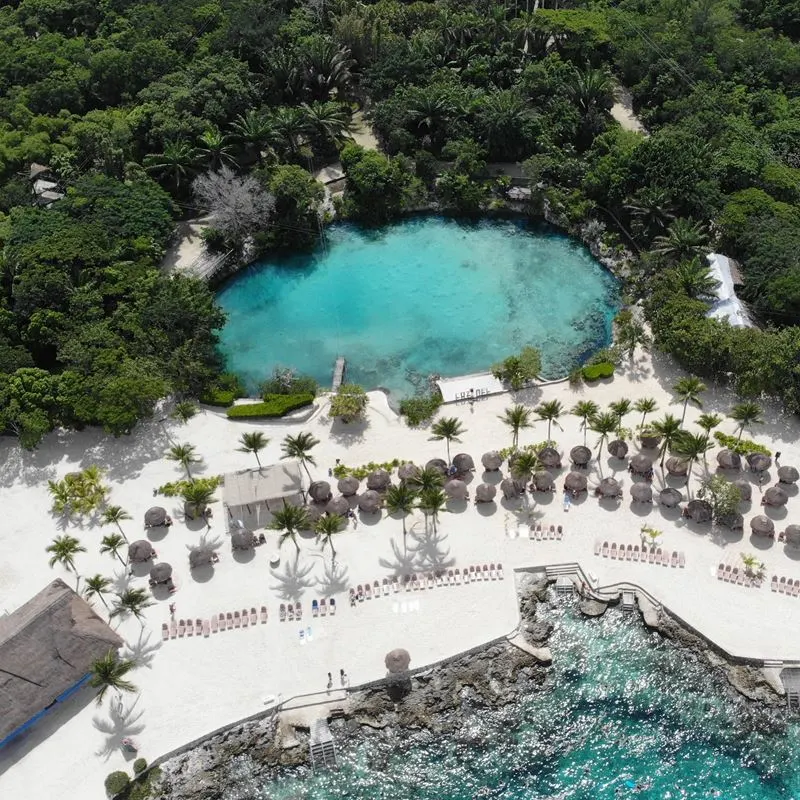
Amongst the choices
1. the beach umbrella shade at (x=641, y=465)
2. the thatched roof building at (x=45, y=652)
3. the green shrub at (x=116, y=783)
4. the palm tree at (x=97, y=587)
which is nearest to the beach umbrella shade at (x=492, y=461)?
the beach umbrella shade at (x=641, y=465)

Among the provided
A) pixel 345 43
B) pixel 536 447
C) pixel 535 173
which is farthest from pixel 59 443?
pixel 345 43

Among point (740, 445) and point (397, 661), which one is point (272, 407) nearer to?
point (397, 661)

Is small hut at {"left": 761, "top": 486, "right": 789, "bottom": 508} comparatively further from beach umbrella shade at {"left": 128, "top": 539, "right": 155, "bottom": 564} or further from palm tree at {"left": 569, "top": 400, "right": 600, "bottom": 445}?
beach umbrella shade at {"left": 128, "top": 539, "right": 155, "bottom": 564}

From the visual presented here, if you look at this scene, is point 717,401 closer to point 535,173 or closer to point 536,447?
point 536,447

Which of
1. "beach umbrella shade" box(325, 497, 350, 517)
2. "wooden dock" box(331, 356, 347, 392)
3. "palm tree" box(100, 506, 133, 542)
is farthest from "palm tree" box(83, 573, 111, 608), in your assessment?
"wooden dock" box(331, 356, 347, 392)

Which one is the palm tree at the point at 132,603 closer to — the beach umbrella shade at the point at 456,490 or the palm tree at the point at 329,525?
the palm tree at the point at 329,525

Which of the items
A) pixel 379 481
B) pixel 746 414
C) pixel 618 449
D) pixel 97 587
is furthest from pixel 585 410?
pixel 97 587
